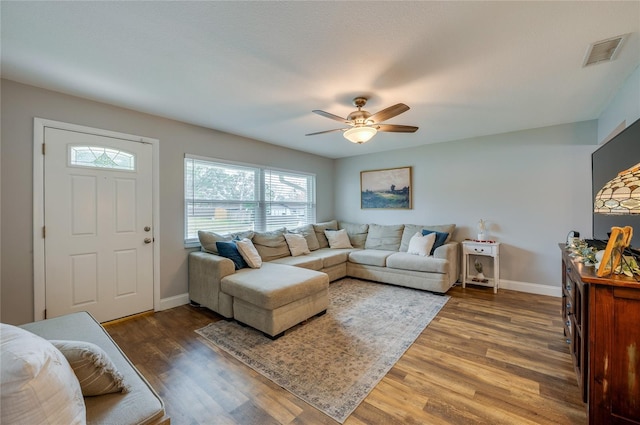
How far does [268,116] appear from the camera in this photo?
10.5 ft

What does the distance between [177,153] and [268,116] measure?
1.33 m

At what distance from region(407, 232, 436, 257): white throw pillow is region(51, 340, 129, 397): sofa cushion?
12.4 ft

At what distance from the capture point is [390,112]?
Result: 7.57ft

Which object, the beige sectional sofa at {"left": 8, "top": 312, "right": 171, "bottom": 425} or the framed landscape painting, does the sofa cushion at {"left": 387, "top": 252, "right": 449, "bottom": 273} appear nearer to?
the framed landscape painting

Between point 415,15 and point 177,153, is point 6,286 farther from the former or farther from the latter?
point 415,15

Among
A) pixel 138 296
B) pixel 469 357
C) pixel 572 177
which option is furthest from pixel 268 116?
pixel 572 177

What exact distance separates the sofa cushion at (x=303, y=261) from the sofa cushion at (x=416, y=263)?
3.74 ft

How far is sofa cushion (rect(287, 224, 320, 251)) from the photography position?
15.4ft

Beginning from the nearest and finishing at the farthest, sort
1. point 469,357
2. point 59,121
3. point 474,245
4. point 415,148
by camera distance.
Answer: point 469,357 → point 59,121 → point 474,245 → point 415,148

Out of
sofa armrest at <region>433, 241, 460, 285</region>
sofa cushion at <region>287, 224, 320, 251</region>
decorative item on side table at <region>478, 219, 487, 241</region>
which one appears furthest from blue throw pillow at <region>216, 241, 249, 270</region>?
decorative item on side table at <region>478, 219, 487, 241</region>

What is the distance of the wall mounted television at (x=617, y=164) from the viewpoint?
1.75 m

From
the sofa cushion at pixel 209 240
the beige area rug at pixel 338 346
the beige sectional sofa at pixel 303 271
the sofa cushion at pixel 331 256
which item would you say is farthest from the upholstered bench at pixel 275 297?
the sofa cushion at pixel 331 256

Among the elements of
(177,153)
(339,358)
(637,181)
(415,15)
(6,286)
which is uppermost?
(415,15)

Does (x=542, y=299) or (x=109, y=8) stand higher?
(x=109, y=8)
